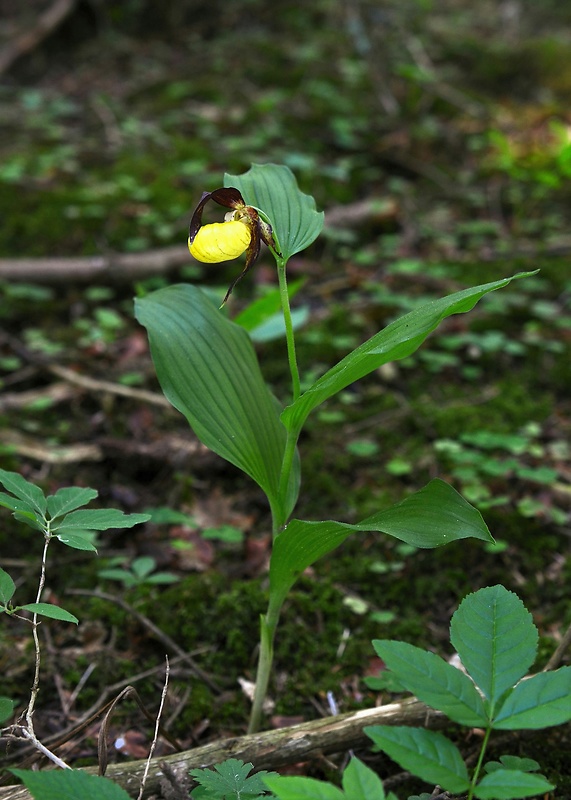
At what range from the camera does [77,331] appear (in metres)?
2.65

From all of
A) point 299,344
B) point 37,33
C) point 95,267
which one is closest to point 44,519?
point 299,344

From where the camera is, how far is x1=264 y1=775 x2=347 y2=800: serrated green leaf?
0.68m

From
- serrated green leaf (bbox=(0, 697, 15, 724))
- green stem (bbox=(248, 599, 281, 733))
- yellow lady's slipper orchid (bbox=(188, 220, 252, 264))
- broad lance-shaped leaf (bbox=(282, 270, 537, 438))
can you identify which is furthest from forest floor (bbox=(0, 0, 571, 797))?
yellow lady's slipper orchid (bbox=(188, 220, 252, 264))

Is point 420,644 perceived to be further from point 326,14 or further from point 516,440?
point 326,14

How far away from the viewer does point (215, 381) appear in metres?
1.22

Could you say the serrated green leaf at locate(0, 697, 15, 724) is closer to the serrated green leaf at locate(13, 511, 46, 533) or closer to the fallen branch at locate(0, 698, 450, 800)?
the fallen branch at locate(0, 698, 450, 800)

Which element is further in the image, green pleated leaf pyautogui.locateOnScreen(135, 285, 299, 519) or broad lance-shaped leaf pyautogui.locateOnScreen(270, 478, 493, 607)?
green pleated leaf pyautogui.locateOnScreen(135, 285, 299, 519)

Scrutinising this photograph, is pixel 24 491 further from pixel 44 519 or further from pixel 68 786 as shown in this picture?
pixel 68 786

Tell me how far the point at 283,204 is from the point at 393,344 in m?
0.38

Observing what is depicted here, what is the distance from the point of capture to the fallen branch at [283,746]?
103 cm

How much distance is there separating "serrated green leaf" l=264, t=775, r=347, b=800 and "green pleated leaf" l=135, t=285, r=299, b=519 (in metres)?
0.54

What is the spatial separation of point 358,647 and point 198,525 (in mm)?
534

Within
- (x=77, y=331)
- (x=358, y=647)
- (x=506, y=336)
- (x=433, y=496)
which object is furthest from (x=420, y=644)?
(x=77, y=331)

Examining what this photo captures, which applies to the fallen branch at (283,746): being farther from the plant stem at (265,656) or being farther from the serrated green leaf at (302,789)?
the serrated green leaf at (302,789)
